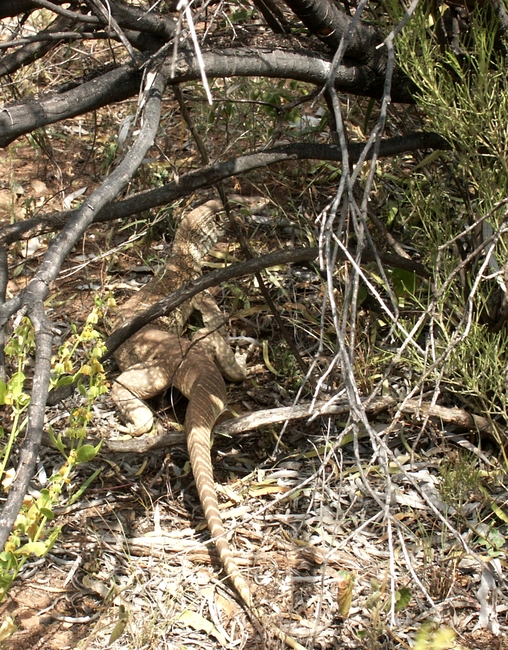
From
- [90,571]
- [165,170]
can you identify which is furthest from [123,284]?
[90,571]

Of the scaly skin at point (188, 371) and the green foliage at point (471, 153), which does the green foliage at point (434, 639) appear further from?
the green foliage at point (471, 153)

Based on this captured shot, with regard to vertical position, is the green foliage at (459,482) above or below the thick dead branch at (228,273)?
below

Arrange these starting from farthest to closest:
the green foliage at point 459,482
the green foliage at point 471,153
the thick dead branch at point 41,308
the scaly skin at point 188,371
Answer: the scaly skin at point 188,371, the green foliage at point 459,482, the green foliage at point 471,153, the thick dead branch at point 41,308

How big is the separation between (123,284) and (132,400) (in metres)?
1.27

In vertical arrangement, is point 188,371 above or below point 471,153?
below

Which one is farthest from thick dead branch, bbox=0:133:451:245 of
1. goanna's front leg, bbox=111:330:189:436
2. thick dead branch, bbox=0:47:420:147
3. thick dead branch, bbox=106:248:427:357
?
goanna's front leg, bbox=111:330:189:436

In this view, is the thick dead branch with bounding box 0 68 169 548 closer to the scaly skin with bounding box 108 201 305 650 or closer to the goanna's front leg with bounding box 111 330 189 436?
the scaly skin with bounding box 108 201 305 650

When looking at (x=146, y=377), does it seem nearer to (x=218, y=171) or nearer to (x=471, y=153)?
(x=218, y=171)

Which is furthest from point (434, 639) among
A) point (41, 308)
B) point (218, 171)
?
point (218, 171)

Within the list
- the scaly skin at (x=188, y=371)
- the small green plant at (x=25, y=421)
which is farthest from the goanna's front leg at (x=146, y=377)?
the small green plant at (x=25, y=421)

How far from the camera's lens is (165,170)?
578cm

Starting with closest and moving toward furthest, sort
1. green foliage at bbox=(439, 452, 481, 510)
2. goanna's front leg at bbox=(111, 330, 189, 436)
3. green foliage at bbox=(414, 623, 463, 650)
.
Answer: green foliage at bbox=(414, 623, 463, 650) → green foliage at bbox=(439, 452, 481, 510) → goanna's front leg at bbox=(111, 330, 189, 436)

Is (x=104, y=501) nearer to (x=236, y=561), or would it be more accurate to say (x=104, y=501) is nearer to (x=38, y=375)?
(x=236, y=561)

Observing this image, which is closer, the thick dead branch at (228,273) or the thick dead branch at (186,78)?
the thick dead branch at (186,78)
